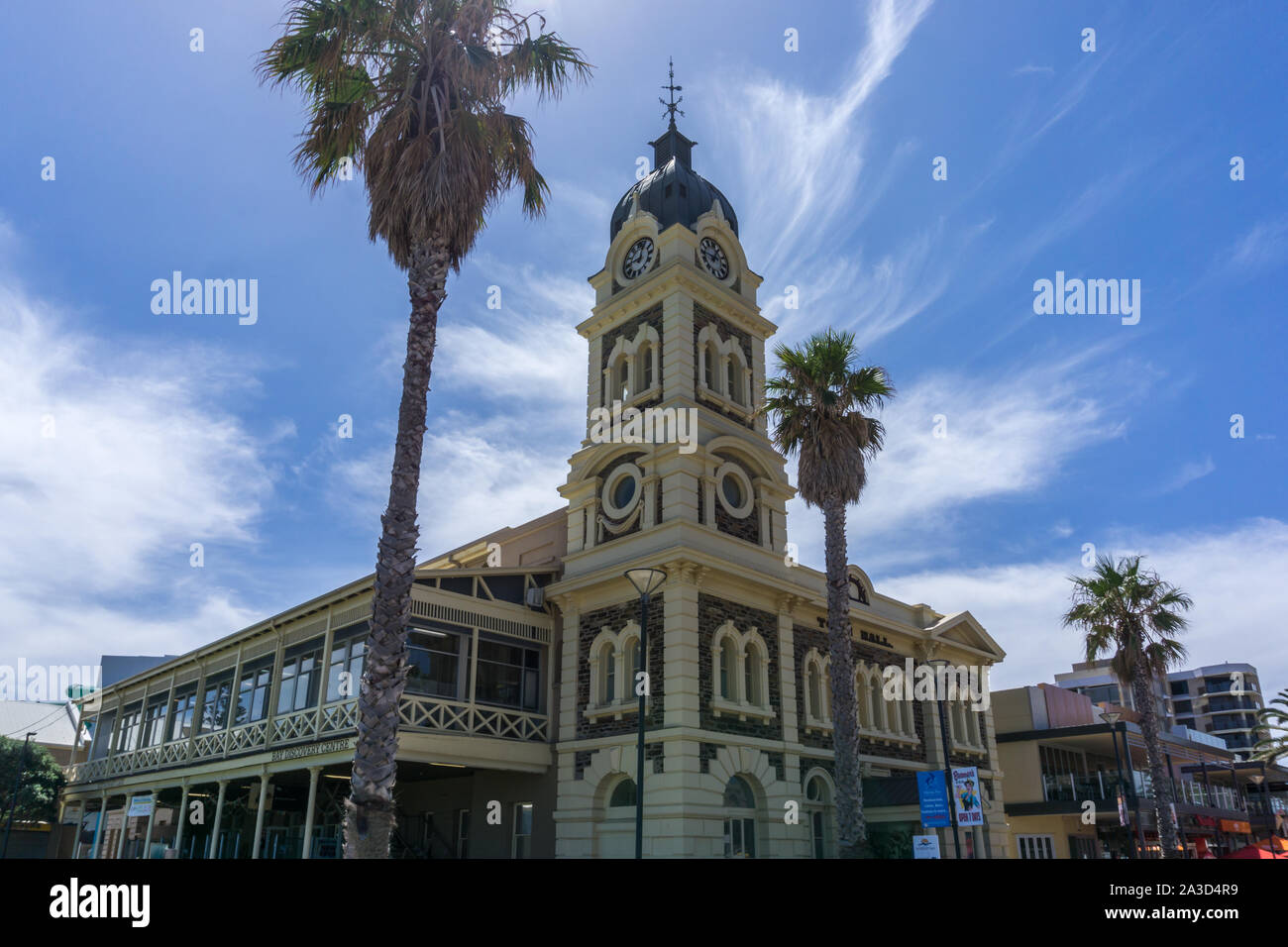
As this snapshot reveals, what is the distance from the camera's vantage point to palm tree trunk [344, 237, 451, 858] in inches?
487

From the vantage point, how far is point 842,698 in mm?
21500

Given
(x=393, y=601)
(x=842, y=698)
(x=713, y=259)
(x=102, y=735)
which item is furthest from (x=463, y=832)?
(x=102, y=735)

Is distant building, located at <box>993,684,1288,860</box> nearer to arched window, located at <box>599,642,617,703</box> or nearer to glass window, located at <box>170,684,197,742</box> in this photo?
arched window, located at <box>599,642,617,703</box>

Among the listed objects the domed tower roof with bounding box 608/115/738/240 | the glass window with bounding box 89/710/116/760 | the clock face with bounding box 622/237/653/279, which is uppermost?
the domed tower roof with bounding box 608/115/738/240

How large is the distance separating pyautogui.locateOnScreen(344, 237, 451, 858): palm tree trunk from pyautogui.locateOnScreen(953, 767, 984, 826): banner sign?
10366 mm

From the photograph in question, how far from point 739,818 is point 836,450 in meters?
9.67

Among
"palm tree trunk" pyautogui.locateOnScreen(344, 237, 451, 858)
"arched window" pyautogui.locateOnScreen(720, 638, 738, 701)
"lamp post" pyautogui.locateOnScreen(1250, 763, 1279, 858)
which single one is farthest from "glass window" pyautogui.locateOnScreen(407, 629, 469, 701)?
"lamp post" pyautogui.locateOnScreen(1250, 763, 1279, 858)

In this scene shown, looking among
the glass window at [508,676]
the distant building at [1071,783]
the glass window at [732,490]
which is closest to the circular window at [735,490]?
the glass window at [732,490]

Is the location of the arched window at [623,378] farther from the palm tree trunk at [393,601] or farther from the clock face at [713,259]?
the palm tree trunk at [393,601]

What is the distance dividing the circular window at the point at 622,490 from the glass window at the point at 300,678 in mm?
8791

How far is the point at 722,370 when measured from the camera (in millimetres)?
28328

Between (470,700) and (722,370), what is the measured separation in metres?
12.3
